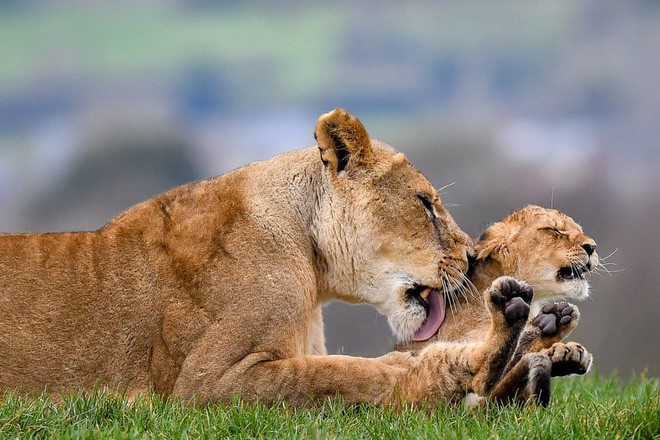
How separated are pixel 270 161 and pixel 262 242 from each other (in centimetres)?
60

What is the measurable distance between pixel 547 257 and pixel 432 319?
0.70 meters

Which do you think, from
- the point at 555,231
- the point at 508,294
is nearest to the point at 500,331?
the point at 508,294

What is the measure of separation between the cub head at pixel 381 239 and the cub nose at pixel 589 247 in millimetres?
694

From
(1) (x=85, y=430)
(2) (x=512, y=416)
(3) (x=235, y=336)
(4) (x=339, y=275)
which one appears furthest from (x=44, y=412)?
(2) (x=512, y=416)

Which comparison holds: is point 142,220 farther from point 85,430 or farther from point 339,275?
point 85,430

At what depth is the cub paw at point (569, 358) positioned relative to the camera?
4.74m

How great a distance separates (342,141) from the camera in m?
5.35

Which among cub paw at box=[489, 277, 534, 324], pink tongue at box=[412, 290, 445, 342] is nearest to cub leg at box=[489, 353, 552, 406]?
cub paw at box=[489, 277, 534, 324]

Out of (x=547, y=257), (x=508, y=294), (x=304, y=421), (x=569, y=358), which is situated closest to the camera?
(x=304, y=421)

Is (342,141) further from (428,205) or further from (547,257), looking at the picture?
(547,257)

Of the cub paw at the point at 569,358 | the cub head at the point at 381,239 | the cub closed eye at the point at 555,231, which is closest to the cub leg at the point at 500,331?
the cub paw at the point at 569,358

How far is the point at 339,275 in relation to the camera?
17.7 feet

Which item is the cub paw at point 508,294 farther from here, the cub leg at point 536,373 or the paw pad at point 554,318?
the paw pad at point 554,318

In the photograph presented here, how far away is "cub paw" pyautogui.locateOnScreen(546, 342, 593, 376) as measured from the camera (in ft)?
15.5
